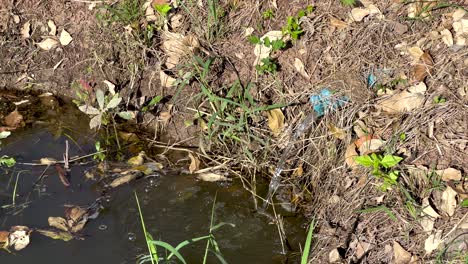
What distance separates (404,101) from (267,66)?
87 cm

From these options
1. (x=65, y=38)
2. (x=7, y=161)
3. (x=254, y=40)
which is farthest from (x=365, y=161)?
(x=65, y=38)

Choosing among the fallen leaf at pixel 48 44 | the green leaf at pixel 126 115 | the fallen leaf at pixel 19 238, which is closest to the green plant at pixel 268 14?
the green leaf at pixel 126 115

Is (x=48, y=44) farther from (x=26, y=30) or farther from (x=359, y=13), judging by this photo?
(x=359, y=13)

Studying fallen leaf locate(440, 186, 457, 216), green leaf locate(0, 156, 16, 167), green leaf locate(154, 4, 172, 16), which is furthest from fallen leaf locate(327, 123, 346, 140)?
green leaf locate(0, 156, 16, 167)

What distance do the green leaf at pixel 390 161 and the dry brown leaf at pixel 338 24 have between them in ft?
3.40

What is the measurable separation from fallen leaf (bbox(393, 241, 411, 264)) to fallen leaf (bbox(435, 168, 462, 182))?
442mm

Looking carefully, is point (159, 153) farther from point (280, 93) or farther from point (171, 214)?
point (280, 93)

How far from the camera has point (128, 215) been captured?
3.60 m

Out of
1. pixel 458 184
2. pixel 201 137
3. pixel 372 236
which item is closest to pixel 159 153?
pixel 201 137

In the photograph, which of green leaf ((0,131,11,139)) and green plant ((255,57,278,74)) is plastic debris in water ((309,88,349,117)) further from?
green leaf ((0,131,11,139))

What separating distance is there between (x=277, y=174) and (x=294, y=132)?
288mm

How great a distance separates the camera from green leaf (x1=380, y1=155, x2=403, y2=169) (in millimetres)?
3301

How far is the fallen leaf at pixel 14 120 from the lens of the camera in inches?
165

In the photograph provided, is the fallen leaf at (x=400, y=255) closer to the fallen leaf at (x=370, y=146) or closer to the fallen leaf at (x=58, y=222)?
the fallen leaf at (x=370, y=146)
